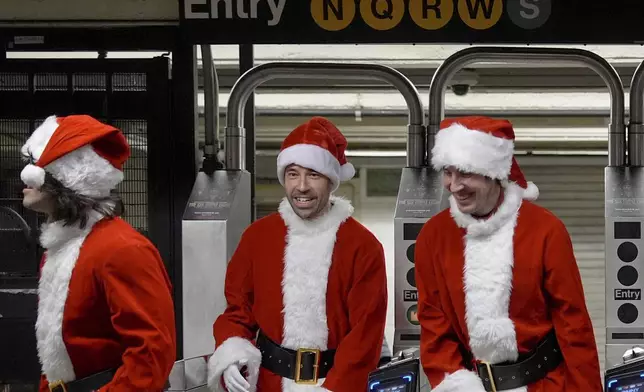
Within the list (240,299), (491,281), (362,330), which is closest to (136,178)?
(240,299)

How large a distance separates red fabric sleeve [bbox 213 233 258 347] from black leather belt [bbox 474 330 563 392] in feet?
2.59

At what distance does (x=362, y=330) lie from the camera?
2.77 meters

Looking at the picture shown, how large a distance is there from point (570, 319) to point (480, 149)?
538 mm

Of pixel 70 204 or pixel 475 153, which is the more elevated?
pixel 475 153

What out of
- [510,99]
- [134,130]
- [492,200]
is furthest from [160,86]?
[510,99]

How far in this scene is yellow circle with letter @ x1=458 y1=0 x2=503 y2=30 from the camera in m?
3.37

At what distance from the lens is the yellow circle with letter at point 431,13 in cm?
337

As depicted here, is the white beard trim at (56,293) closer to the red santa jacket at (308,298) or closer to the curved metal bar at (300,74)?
the red santa jacket at (308,298)

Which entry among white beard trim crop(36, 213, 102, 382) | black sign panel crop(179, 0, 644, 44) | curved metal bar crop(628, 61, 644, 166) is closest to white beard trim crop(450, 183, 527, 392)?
curved metal bar crop(628, 61, 644, 166)

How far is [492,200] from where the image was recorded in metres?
2.65

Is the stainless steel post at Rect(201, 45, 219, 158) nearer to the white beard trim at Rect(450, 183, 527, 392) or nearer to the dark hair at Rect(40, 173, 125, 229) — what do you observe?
the dark hair at Rect(40, 173, 125, 229)

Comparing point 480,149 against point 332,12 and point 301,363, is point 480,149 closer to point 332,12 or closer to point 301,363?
point 301,363

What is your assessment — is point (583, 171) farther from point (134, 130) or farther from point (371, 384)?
point (371, 384)

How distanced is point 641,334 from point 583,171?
14.3 feet
